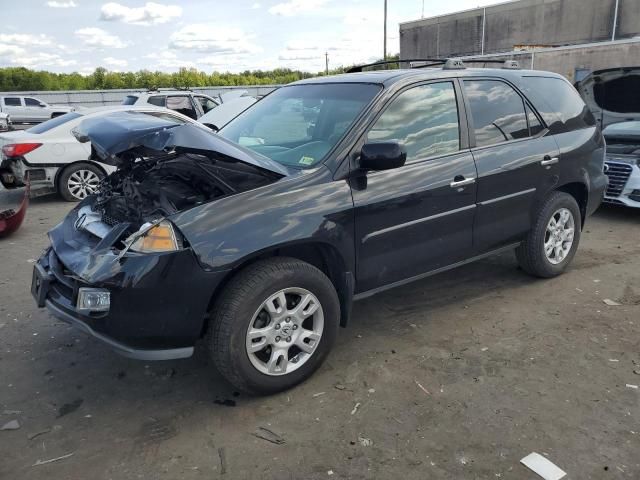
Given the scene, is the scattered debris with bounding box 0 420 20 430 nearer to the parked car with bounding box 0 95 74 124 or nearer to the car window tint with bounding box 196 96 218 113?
the car window tint with bounding box 196 96 218 113

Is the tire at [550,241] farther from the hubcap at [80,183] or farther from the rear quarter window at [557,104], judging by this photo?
the hubcap at [80,183]

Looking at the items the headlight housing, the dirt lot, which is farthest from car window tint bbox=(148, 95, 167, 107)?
the headlight housing

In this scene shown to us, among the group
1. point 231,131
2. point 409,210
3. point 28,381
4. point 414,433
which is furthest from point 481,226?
point 28,381

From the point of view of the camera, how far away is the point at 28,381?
338cm

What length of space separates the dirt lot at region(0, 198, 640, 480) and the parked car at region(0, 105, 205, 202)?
461cm

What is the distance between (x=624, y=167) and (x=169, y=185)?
5.83 m

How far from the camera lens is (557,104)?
15.3 ft

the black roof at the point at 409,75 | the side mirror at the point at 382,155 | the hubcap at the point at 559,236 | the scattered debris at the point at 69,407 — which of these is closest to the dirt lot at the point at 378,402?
the scattered debris at the point at 69,407

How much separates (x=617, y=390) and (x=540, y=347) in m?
0.60

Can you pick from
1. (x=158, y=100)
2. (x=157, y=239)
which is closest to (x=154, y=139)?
(x=157, y=239)

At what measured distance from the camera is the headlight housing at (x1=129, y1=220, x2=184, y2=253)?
9.09 ft

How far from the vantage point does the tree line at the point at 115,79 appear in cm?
4994

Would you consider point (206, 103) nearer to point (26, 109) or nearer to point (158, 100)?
point (158, 100)

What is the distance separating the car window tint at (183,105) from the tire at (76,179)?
466 cm
